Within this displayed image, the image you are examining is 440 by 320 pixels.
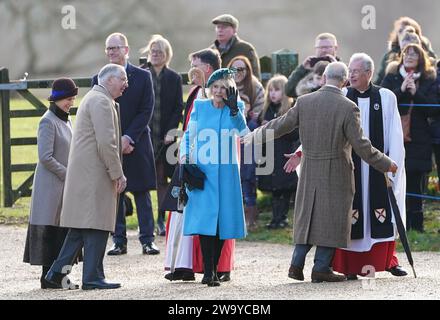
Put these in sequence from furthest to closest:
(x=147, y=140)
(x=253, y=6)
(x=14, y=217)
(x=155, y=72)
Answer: (x=253, y=6)
(x=14, y=217)
(x=155, y=72)
(x=147, y=140)

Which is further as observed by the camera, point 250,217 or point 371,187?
point 250,217

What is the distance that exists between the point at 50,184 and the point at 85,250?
595mm

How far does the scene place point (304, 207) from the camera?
9.87 m

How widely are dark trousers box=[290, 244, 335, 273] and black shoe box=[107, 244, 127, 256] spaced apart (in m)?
2.83

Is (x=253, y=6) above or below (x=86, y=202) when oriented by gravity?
above

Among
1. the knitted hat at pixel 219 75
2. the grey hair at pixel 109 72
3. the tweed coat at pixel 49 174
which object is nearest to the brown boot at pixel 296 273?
the knitted hat at pixel 219 75

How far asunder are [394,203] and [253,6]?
38.9ft

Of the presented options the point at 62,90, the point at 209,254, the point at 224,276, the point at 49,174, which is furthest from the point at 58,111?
the point at 224,276

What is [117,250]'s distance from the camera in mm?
12289

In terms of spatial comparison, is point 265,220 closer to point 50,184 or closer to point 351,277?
point 351,277

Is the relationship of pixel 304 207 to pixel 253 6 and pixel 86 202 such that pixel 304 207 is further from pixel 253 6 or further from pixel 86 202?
pixel 253 6

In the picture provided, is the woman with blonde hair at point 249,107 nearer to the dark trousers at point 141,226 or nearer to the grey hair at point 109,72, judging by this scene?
the dark trousers at point 141,226

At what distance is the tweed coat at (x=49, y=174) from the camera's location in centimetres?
981

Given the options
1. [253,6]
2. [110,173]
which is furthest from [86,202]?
[253,6]
